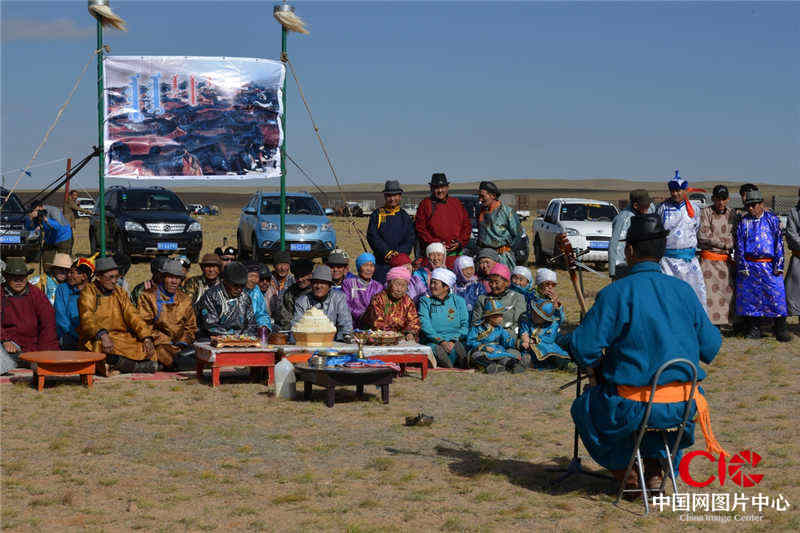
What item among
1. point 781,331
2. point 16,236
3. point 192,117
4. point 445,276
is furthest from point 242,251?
point 781,331

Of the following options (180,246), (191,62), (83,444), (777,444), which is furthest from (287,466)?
(180,246)

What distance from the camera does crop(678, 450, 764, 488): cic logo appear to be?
6.95 meters

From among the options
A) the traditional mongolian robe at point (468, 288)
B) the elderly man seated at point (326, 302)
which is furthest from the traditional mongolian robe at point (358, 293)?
the traditional mongolian robe at point (468, 288)

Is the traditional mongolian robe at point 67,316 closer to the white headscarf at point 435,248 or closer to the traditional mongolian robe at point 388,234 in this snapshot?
the traditional mongolian robe at point 388,234

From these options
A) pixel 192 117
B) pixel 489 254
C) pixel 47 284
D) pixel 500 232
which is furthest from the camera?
pixel 192 117

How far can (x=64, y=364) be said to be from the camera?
10320 millimetres

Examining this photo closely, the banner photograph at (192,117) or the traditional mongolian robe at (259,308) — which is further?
the banner photograph at (192,117)

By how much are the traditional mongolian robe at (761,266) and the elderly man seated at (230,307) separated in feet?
21.4

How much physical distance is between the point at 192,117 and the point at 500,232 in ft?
15.1

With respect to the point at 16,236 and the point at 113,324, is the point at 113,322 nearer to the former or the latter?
the point at 113,324

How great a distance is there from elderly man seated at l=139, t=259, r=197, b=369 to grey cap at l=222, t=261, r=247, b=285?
0.55m

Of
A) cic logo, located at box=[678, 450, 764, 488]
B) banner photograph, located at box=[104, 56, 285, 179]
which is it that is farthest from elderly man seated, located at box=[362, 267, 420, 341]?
cic logo, located at box=[678, 450, 764, 488]

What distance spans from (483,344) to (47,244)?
1117 cm

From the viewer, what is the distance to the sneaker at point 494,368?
11555 mm
